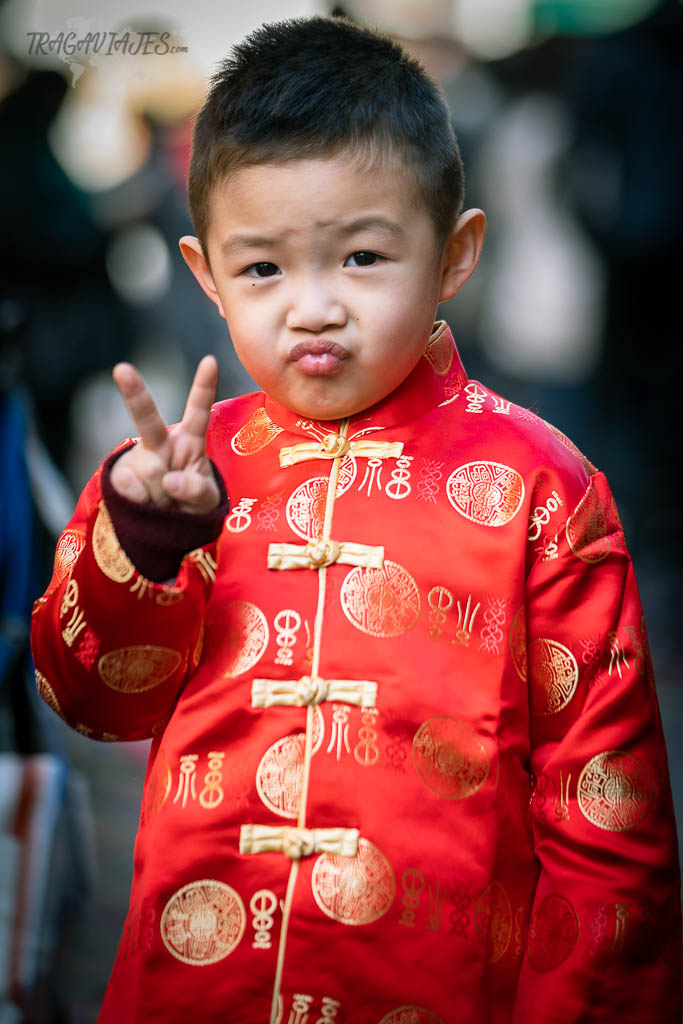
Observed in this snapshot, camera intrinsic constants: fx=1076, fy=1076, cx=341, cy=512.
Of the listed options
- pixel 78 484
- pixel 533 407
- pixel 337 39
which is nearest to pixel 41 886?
pixel 78 484

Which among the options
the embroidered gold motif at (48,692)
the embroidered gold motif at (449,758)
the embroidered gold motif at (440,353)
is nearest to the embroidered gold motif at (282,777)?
the embroidered gold motif at (449,758)

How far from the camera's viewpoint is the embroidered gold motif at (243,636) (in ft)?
3.51

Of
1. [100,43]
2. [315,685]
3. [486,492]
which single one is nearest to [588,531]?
[486,492]

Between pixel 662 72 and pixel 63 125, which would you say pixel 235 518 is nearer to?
pixel 63 125

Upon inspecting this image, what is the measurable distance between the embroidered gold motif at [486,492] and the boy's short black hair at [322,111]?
243 millimetres

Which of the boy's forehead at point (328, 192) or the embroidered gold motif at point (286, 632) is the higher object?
the boy's forehead at point (328, 192)

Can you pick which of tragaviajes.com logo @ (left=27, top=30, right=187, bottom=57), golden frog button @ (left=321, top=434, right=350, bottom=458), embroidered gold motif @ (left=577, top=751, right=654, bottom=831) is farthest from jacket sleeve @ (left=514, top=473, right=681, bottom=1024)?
tragaviajes.com logo @ (left=27, top=30, right=187, bottom=57)

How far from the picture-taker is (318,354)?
1058 millimetres

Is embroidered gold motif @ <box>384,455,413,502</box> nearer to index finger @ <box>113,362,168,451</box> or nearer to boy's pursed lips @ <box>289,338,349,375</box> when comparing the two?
boy's pursed lips @ <box>289,338,349,375</box>

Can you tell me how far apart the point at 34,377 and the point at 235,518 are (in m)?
2.45

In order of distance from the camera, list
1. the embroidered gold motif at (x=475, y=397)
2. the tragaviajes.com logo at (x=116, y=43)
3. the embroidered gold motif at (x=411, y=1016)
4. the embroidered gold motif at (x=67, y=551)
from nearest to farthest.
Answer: the embroidered gold motif at (x=411, y=1016)
the embroidered gold motif at (x=67, y=551)
the embroidered gold motif at (x=475, y=397)
the tragaviajes.com logo at (x=116, y=43)

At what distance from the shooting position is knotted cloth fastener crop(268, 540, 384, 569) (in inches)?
42.4

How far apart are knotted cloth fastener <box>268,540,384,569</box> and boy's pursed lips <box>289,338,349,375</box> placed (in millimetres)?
175

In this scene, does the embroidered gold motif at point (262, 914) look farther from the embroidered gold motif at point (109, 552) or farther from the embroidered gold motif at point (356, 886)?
the embroidered gold motif at point (109, 552)
